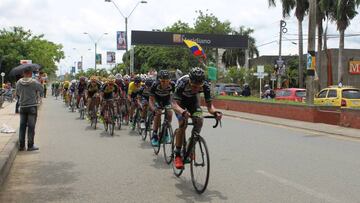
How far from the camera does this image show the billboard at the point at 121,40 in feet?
150

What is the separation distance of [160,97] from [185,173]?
2494mm

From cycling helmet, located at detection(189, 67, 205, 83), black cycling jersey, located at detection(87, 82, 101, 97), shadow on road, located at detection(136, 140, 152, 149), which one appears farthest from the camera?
black cycling jersey, located at detection(87, 82, 101, 97)

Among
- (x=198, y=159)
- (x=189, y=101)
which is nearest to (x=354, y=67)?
(x=189, y=101)

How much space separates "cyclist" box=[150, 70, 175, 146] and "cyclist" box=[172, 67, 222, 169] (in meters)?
1.80

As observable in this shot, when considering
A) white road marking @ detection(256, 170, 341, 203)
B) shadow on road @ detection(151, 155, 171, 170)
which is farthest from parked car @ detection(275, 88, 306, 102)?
white road marking @ detection(256, 170, 341, 203)

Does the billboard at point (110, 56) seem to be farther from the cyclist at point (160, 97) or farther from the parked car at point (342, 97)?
the cyclist at point (160, 97)

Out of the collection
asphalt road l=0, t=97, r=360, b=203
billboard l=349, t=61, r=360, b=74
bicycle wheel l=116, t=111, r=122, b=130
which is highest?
billboard l=349, t=61, r=360, b=74

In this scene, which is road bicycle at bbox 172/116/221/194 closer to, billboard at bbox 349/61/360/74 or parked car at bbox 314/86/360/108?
parked car at bbox 314/86/360/108

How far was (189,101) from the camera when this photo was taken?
7926 millimetres

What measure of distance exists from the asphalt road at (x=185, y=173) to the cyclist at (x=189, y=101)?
708 millimetres

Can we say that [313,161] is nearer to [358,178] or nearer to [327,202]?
[358,178]

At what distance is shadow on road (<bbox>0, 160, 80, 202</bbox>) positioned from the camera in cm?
685

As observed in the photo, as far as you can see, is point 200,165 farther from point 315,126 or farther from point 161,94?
point 315,126

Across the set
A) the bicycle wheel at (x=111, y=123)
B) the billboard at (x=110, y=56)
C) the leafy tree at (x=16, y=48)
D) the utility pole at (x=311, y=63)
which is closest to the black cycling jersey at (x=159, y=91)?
the bicycle wheel at (x=111, y=123)
